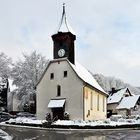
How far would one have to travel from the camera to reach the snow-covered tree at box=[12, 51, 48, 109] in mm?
61875

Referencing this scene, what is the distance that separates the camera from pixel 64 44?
48188 millimetres

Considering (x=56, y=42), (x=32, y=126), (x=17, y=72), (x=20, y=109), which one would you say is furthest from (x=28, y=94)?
(x=32, y=126)

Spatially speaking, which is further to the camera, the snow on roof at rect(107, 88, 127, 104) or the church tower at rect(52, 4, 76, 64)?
the snow on roof at rect(107, 88, 127, 104)

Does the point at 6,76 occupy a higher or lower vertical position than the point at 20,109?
higher

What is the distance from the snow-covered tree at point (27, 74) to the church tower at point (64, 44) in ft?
50.0

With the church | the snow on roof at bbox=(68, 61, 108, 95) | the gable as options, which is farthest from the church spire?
the gable

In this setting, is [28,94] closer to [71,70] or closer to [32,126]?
[71,70]

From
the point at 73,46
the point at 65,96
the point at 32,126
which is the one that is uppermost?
the point at 73,46

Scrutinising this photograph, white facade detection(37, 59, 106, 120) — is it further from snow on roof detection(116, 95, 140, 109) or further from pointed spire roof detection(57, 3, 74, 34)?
snow on roof detection(116, 95, 140, 109)

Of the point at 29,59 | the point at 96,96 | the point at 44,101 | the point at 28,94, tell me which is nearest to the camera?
the point at 44,101

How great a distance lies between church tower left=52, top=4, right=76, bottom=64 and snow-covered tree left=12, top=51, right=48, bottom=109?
600 inches

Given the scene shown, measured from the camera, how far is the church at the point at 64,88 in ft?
147

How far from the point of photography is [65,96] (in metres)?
46.0

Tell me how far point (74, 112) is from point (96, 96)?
28.0ft
